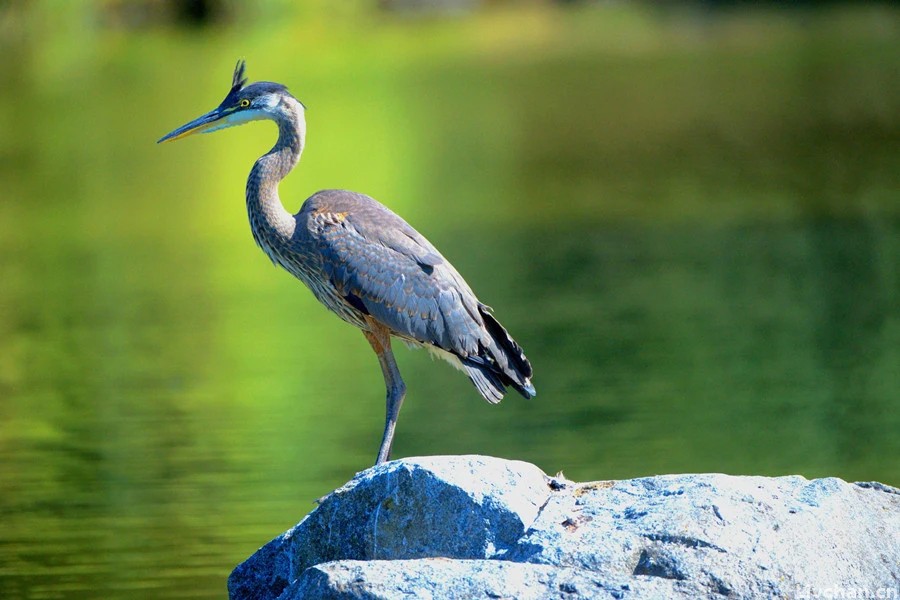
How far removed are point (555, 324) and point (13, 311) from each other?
22.1ft

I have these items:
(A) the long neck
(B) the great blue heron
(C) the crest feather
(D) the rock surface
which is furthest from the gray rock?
(C) the crest feather

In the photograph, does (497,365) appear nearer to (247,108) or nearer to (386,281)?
(386,281)

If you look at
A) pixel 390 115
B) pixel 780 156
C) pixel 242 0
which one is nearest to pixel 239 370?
pixel 780 156

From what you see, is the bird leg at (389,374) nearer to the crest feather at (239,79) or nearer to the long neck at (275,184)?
the long neck at (275,184)

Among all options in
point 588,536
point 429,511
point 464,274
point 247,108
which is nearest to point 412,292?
point 247,108

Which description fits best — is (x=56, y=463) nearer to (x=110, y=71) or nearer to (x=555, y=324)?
(x=555, y=324)

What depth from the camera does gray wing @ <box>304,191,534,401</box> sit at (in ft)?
28.2

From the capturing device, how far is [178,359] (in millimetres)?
15727

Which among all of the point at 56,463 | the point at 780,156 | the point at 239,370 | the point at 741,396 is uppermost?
the point at 780,156

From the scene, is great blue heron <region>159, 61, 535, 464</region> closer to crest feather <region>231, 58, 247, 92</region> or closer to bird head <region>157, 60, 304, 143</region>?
bird head <region>157, 60, 304, 143</region>

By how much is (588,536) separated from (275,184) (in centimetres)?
364

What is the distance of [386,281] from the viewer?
8680 mm

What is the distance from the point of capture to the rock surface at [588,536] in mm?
Result: 5965

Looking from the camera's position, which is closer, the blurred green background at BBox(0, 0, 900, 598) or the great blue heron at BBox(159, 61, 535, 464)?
Result: the great blue heron at BBox(159, 61, 535, 464)
